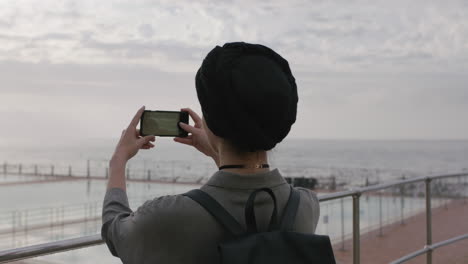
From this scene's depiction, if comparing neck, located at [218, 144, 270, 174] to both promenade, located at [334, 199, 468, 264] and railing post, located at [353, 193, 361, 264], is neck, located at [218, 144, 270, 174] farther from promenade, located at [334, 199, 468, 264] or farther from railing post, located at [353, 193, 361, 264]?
promenade, located at [334, 199, 468, 264]

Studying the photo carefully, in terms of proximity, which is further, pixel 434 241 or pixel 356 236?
pixel 434 241

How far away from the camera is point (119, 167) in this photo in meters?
0.98

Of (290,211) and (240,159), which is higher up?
(240,159)

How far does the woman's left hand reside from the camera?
1.01 m

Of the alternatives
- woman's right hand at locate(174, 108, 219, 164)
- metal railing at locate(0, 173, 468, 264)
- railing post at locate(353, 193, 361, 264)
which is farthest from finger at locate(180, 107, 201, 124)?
railing post at locate(353, 193, 361, 264)

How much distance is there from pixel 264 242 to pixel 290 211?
11 centimetres

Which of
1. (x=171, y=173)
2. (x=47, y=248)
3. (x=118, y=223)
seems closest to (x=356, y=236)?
(x=47, y=248)

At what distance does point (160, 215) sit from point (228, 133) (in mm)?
187

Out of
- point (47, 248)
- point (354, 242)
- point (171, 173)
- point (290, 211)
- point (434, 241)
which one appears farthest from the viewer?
point (171, 173)

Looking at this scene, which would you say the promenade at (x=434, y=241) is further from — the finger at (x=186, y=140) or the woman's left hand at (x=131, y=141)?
the woman's left hand at (x=131, y=141)

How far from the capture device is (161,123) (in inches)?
41.5

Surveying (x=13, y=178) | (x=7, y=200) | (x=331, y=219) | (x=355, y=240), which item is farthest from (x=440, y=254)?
(x=13, y=178)

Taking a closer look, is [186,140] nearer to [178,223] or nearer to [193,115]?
[193,115]

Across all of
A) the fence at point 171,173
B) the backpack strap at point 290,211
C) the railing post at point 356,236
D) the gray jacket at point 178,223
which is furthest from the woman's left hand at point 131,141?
the fence at point 171,173
